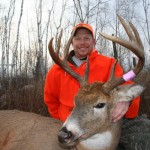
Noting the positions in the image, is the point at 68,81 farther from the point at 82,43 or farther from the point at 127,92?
the point at 127,92

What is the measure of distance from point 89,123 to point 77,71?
4.96ft

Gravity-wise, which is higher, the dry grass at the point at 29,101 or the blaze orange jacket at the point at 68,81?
the blaze orange jacket at the point at 68,81

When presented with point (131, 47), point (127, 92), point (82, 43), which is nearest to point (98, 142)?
point (127, 92)

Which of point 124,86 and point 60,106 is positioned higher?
point 124,86

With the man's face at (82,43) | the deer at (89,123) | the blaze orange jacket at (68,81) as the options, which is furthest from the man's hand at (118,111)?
the man's face at (82,43)

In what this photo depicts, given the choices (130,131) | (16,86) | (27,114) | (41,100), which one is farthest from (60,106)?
(16,86)

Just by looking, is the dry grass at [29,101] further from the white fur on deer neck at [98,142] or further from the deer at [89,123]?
the white fur on deer neck at [98,142]

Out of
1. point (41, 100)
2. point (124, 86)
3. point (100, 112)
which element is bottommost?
point (41, 100)

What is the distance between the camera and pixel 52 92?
6090 mm

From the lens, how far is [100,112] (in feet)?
14.6

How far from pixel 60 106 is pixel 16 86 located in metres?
3.98

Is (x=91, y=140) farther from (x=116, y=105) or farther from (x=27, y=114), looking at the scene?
(x=27, y=114)

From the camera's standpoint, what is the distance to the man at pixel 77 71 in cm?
572

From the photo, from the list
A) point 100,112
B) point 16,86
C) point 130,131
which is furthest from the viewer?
point 16,86
